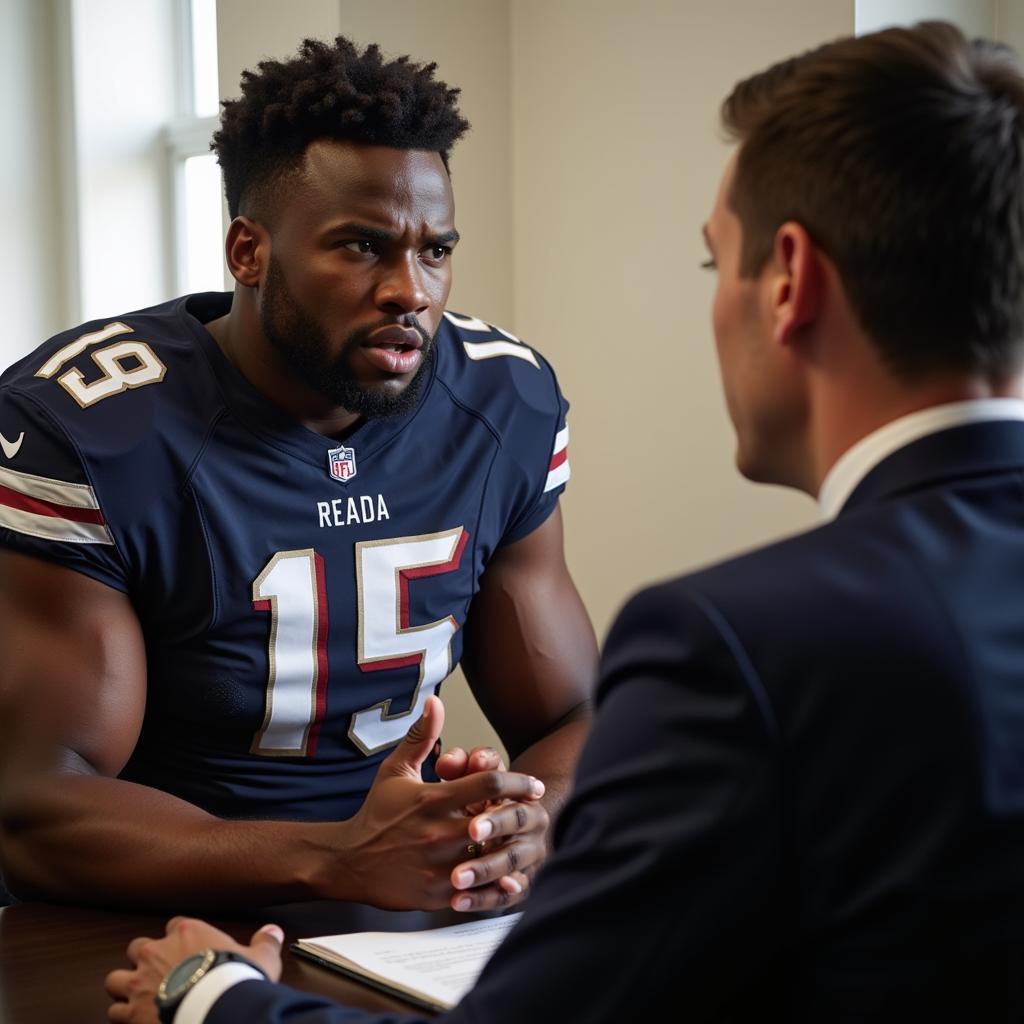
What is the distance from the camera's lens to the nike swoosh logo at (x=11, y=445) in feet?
5.14

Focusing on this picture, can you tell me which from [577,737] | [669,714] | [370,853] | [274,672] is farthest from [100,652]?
[669,714]

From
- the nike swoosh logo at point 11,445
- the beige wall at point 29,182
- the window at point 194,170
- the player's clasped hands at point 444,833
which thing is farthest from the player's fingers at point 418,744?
the beige wall at point 29,182

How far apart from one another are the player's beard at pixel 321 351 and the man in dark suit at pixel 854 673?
939 mm

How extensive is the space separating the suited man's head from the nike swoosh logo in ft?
3.28

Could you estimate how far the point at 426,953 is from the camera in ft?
3.84

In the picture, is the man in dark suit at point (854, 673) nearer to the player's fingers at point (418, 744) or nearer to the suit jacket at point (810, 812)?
the suit jacket at point (810, 812)

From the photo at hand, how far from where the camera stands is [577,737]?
1.75 metres

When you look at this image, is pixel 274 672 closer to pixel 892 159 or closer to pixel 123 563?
pixel 123 563

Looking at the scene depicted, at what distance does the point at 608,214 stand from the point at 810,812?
2.20 meters

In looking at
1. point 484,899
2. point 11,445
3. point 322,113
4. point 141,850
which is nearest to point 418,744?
point 484,899

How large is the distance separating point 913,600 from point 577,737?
1.08 meters

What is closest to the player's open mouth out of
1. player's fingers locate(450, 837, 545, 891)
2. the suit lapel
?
player's fingers locate(450, 837, 545, 891)

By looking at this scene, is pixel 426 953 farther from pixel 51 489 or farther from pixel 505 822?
pixel 51 489

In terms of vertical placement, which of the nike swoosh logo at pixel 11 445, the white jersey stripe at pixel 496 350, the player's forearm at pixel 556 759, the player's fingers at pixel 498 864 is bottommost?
the player's forearm at pixel 556 759
